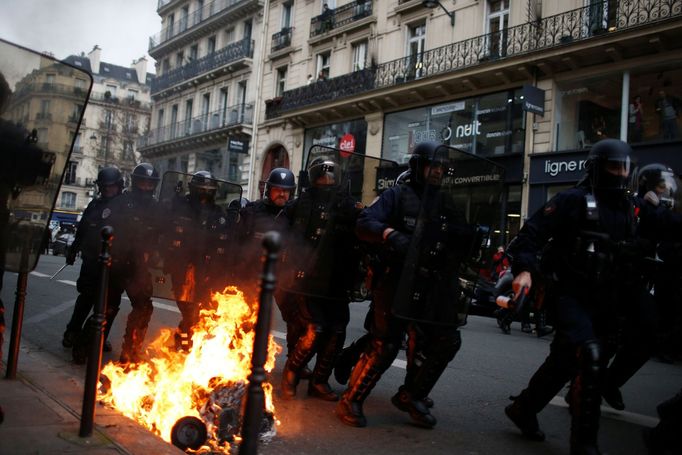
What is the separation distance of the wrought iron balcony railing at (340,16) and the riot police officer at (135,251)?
18.9m

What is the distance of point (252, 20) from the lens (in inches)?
1203

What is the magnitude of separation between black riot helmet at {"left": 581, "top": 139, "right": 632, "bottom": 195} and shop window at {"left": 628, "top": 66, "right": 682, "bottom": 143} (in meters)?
11.9

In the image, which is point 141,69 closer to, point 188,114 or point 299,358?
point 188,114

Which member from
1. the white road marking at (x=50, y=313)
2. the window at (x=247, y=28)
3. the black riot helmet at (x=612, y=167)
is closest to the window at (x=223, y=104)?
the window at (x=247, y=28)

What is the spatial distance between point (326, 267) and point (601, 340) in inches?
74.2

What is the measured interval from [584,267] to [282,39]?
2586cm

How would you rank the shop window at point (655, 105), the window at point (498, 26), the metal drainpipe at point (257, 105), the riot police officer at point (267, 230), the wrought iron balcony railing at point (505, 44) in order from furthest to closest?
the metal drainpipe at point (257, 105) < the window at point (498, 26) < the wrought iron balcony railing at point (505, 44) < the shop window at point (655, 105) < the riot police officer at point (267, 230)

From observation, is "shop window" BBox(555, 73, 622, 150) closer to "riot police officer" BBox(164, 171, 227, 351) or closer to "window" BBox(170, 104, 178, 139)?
"riot police officer" BBox(164, 171, 227, 351)

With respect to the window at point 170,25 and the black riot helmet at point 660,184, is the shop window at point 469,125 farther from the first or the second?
the window at point 170,25

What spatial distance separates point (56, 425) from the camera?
320 cm

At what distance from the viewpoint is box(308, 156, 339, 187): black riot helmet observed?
15.2 ft

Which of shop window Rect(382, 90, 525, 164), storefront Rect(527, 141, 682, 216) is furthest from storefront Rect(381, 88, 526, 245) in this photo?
storefront Rect(527, 141, 682, 216)

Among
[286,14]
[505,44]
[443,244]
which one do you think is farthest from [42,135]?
[286,14]

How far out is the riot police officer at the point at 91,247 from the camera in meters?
5.75
